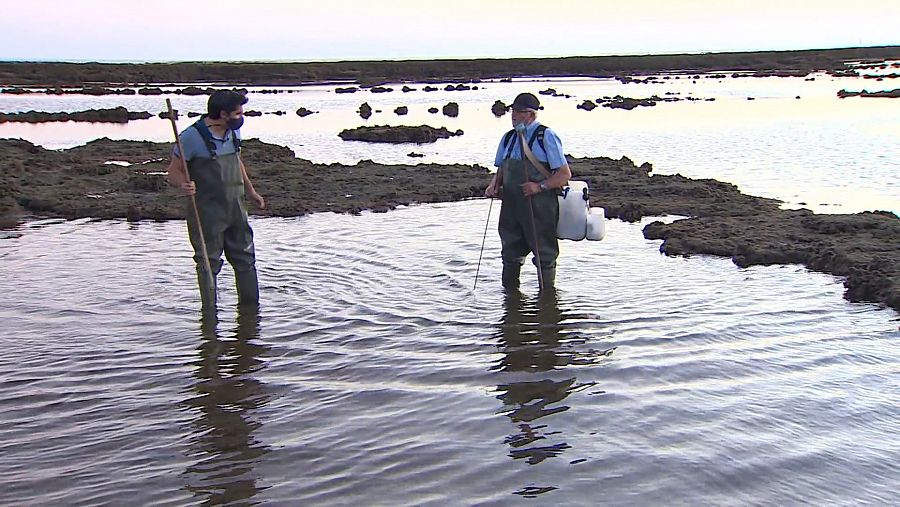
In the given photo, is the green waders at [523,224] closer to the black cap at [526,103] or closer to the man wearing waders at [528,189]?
the man wearing waders at [528,189]

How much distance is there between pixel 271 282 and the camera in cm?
944

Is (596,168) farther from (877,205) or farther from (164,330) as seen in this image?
(164,330)

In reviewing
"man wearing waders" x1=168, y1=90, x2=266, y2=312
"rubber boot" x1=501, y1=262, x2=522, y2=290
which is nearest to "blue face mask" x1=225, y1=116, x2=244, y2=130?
"man wearing waders" x1=168, y1=90, x2=266, y2=312

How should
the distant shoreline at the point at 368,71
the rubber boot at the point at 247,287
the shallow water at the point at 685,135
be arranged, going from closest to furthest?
the rubber boot at the point at 247,287, the shallow water at the point at 685,135, the distant shoreline at the point at 368,71

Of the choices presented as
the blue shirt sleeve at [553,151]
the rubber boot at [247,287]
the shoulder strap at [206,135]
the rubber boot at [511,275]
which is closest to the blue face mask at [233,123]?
the shoulder strap at [206,135]

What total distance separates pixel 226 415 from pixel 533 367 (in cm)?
219

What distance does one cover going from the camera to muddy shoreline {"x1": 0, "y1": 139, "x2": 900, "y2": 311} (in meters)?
10.1

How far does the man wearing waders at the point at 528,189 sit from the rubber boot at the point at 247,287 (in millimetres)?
2206

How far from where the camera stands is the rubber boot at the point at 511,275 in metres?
8.86

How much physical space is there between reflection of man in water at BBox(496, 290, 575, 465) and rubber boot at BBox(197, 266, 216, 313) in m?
2.48

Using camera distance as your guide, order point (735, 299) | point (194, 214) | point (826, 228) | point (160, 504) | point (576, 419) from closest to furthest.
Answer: point (160, 504)
point (576, 419)
point (194, 214)
point (735, 299)
point (826, 228)

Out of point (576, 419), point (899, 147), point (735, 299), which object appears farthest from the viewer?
point (899, 147)

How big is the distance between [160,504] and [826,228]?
890cm

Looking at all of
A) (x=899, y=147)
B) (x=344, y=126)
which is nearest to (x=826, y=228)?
(x=899, y=147)
